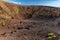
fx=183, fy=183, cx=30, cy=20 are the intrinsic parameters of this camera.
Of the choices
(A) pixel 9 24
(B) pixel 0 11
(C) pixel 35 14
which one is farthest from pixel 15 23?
(C) pixel 35 14

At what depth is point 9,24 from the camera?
6027mm

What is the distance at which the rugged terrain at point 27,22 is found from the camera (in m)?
5.13

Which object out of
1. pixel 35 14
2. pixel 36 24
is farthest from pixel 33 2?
pixel 35 14

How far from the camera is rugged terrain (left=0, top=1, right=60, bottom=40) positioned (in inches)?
202

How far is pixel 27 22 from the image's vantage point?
612 cm

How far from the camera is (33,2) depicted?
5.91 metres

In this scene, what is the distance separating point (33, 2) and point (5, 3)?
4.18ft

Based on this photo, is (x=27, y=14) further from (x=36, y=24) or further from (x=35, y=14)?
(x=36, y=24)

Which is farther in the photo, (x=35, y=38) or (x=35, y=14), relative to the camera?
(x=35, y=14)

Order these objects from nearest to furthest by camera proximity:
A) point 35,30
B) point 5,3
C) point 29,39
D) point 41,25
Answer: point 29,39 < point 35,30 < point 41,25 < point 5,3

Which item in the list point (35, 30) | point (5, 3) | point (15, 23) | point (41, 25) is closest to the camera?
point (35, 30)

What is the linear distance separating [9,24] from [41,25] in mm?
1079

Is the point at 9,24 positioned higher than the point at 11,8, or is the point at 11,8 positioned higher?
the point at 11,8

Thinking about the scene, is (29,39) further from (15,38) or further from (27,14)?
(27,14)
